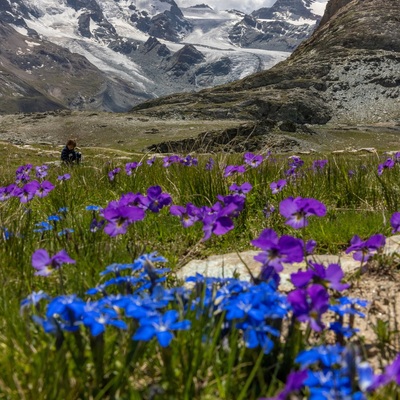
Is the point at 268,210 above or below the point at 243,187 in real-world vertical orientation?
below

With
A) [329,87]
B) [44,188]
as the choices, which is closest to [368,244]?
[44,188]

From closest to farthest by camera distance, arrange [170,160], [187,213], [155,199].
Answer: [187,213] → [155,199] → [170,160]

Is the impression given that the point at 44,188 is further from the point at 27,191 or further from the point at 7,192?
the point at 7,192

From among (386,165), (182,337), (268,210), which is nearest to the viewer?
(182,337)

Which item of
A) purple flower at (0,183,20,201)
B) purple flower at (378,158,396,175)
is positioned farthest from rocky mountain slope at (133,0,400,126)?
purple flower at (0,183,20,201)

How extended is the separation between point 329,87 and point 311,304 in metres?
107

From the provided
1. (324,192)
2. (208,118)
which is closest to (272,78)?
(208,118)

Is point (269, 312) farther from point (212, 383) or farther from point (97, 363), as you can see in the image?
point (97, 363)

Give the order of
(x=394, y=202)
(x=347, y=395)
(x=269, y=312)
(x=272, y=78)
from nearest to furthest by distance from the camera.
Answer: (x=347, y=395) → (x=269, y=312) → (x=394, y=202) → (x=272, y=78)

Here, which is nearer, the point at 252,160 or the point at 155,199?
the point at 155,199

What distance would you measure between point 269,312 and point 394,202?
12.3 ft

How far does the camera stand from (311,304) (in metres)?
1.44

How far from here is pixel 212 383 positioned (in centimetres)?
146

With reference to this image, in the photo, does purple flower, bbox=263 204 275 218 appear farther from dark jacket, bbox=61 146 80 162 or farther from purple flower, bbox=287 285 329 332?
dark jacket, bbox=61 146 80 162
